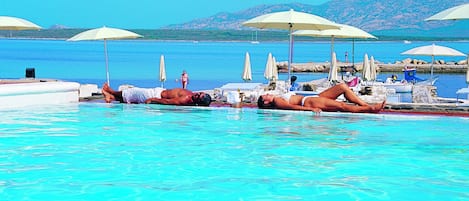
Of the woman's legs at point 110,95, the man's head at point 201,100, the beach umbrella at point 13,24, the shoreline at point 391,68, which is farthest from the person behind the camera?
the shoreline at point 391,68

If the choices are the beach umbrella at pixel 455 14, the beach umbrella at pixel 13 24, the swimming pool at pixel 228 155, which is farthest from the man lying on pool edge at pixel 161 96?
the beach umbrella at pixel 455 14

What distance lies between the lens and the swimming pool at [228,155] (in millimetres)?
7199

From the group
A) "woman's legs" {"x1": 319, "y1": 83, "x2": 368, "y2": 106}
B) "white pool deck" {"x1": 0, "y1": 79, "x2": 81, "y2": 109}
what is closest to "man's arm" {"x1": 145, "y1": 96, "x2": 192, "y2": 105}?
"white pool deck" {"x1": 0, "y1": 79, "x2": 81, "y2": 109}

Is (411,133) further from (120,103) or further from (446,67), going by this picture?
(446,67)

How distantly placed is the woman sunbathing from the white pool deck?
Result: 12.6 ft

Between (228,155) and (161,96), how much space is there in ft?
17.1

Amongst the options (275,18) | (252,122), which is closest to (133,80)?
(275,18)

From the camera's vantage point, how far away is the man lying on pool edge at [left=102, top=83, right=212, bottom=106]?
13773mm

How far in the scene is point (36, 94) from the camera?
45.4ft

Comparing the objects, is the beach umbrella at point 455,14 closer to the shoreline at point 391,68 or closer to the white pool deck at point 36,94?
the white pool deck at point 36,94

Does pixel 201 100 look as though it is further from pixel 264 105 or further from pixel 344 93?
pixel 344 93

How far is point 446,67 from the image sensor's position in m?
54.3

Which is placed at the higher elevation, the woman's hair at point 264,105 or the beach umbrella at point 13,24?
the beach umbrella at point 13,24

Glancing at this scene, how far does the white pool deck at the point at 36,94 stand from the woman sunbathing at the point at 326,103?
3833 millimetres
